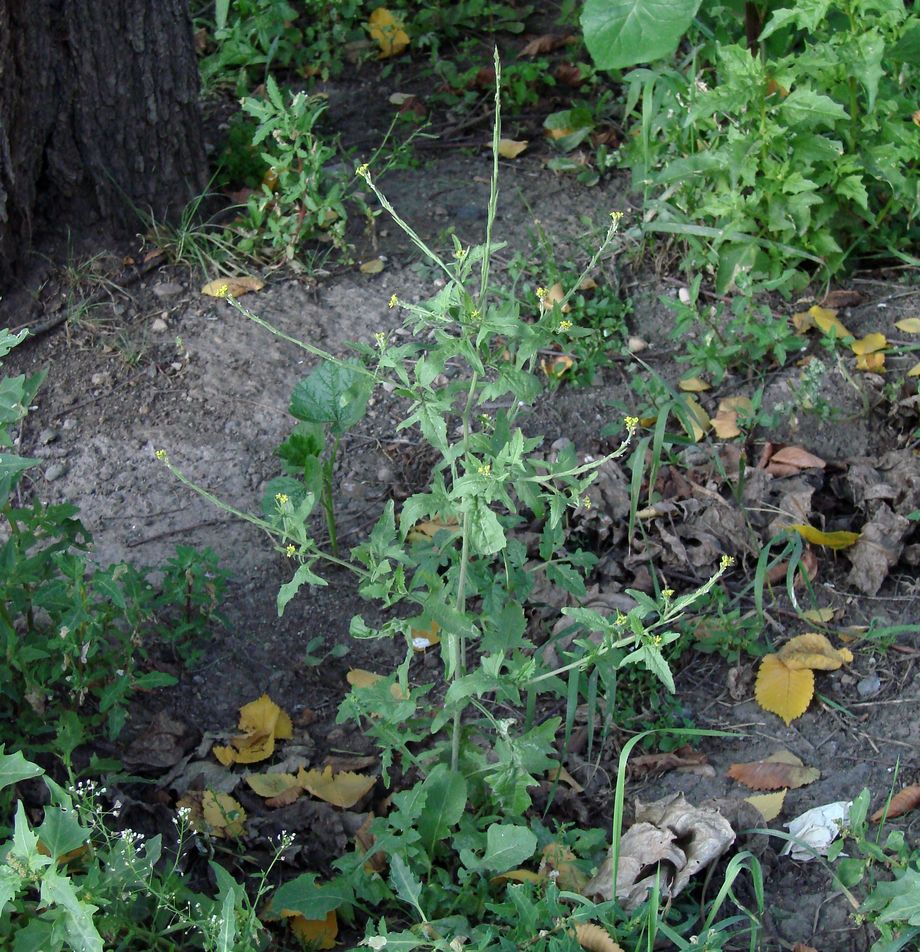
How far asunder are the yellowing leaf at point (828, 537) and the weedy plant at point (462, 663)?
0.75 meters

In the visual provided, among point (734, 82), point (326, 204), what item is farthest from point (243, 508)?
point (734, 82)

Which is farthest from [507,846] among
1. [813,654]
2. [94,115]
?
[94,115]

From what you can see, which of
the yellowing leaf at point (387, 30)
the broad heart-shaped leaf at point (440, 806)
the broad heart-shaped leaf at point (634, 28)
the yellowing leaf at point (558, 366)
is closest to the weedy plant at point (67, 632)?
the broad heart-shaped leaf at point (440, 806)

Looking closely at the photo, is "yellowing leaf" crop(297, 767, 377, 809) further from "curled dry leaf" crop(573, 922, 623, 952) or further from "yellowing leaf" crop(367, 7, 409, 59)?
"yellowing leaf" crop(367, 7, 409, 59)

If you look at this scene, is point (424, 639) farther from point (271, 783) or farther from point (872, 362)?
point (872, 362)

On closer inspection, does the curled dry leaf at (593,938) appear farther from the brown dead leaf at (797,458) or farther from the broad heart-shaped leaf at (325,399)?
the brown dead leaf at (797,458)

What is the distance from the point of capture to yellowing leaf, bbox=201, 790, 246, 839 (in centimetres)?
243

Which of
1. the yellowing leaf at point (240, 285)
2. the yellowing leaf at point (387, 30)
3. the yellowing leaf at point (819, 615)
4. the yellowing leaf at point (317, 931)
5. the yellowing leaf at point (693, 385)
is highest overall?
the yellowing leaf at point (387, 30)

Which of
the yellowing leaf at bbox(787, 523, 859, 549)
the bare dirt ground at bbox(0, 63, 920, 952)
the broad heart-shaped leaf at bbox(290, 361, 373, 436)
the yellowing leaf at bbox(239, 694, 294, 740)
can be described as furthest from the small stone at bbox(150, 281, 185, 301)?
the yellowing leaf at bbox(787, 523, 859, 549)

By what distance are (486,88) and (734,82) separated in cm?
138

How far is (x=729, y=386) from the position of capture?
352cm

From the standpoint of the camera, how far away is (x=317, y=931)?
2303 millimetres

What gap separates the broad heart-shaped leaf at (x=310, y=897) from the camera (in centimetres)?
221

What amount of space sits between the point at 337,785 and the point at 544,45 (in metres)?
3.19
